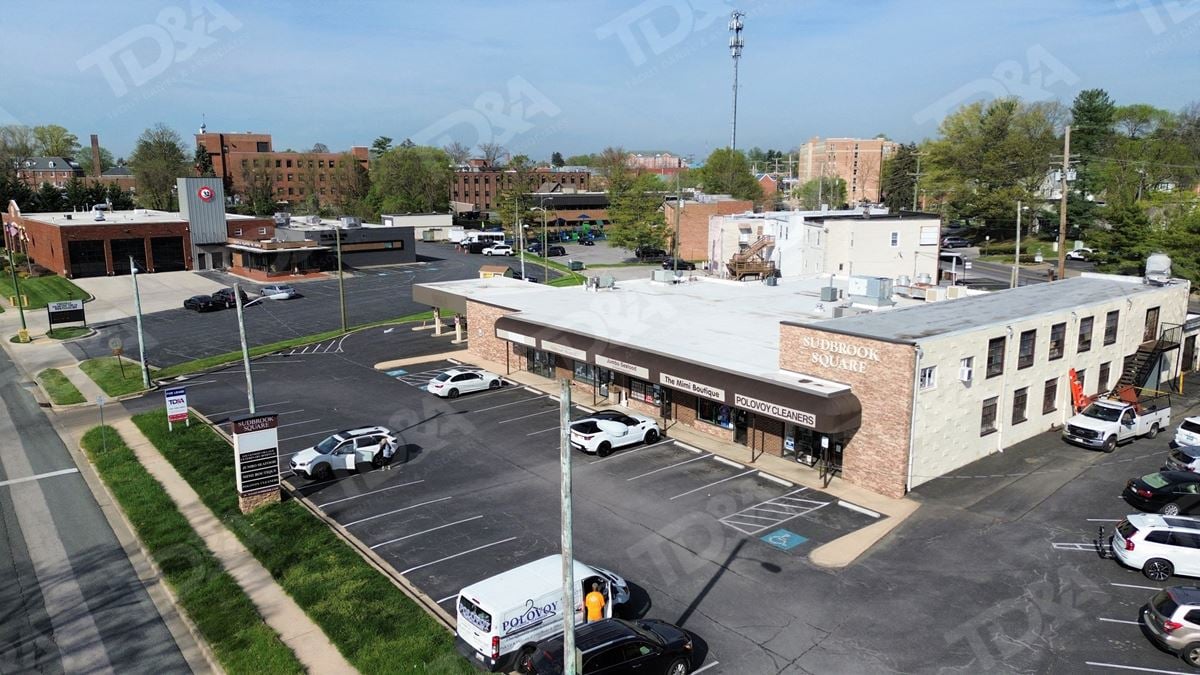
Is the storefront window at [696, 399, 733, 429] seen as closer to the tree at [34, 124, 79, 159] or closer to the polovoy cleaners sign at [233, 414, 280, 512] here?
the polovoy cleaners sign at [233, 414, 280, 512]

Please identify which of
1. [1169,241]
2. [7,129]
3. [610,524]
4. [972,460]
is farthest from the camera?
[7,129]

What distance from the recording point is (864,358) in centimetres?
2641

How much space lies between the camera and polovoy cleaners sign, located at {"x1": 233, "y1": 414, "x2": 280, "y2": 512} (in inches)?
981

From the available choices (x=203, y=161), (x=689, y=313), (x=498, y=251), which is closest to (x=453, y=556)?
(x=689, y=313)

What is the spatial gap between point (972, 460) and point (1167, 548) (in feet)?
28.6

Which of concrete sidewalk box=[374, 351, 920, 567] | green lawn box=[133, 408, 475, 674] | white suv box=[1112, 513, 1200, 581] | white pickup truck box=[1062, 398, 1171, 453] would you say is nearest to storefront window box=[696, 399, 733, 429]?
concrete sidewalk box=[374, 351, 920, 567]

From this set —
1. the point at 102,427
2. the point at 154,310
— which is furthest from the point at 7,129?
the point at 102,427

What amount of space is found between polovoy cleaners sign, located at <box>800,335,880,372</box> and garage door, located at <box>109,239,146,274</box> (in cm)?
7863

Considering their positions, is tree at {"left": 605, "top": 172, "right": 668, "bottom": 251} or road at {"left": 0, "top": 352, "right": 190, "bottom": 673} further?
tree at {"left": 605, "top": 172, "right": 668, "bottom": 251}

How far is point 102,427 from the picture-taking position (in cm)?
3394

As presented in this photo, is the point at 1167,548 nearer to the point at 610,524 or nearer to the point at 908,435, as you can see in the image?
the point at 908,435

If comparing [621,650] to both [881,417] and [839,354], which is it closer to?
[881,417]

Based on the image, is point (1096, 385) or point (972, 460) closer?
point (972, 460)

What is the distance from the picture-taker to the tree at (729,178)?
473 ft
